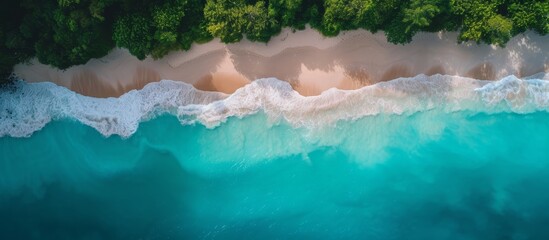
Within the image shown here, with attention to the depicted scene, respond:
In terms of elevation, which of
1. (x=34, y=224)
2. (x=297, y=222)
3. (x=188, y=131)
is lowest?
→ (x=34, y=224)

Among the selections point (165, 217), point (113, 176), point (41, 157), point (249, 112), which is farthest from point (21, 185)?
point (249, 112)

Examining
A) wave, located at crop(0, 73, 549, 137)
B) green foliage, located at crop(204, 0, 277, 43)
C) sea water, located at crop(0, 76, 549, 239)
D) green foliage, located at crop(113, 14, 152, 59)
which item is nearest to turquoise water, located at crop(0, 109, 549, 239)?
sea water, located at crop(0, 76, 549, 239)

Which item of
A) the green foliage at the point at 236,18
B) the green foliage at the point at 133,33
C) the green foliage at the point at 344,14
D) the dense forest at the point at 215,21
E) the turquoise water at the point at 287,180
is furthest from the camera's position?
the turquoise water at the point at 287,180

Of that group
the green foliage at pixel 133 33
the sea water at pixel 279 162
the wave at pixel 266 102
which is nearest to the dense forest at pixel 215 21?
the green foliage at pixel 133 33

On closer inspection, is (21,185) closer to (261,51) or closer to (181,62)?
(181,62)

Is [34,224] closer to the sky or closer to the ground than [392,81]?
closer to the ground

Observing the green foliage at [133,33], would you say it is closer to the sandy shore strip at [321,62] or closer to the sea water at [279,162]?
the sandy shore strip at [321,62]
